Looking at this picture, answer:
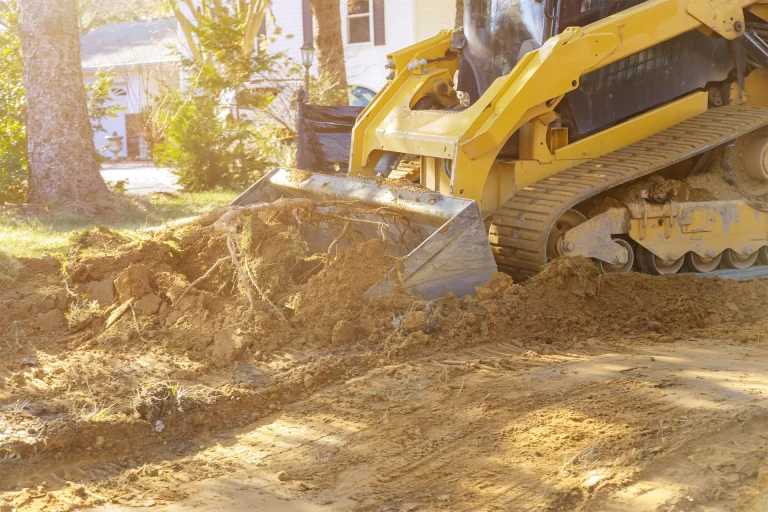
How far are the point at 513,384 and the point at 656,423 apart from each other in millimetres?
902

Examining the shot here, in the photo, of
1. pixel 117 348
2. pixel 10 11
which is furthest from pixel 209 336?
pixel 10 11

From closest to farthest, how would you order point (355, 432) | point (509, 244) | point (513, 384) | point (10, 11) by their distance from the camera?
point (355, 432)
point (513, 384)
point (509, 244)
point (10, 11)

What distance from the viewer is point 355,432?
4160 mm

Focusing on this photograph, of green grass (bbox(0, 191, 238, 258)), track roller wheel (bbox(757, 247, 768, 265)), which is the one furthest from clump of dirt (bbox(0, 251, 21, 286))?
track roller wheel (bbox(757, 247, 768, 265))

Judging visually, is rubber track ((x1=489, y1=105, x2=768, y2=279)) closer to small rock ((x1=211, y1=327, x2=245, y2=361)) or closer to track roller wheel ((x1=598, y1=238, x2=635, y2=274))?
track roller wheel ((x1=598, y1=238, x2=635, y2=274))

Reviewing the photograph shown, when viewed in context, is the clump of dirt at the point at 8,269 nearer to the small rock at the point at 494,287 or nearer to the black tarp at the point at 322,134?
the small rock at the point at 494,287

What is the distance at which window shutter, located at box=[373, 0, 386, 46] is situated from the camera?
23828 mm

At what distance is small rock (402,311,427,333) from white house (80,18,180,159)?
2108 centimetres

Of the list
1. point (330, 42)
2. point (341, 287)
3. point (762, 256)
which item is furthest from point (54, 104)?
point (762, 256)

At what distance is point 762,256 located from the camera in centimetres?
759

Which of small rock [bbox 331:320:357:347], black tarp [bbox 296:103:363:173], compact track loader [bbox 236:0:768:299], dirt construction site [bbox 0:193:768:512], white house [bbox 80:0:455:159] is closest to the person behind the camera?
dirt construction site [bbox 0:193:768:512]

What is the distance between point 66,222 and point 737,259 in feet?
23.8

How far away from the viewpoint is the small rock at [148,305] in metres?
5.91

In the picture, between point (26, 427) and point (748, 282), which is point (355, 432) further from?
point (748, 282)
